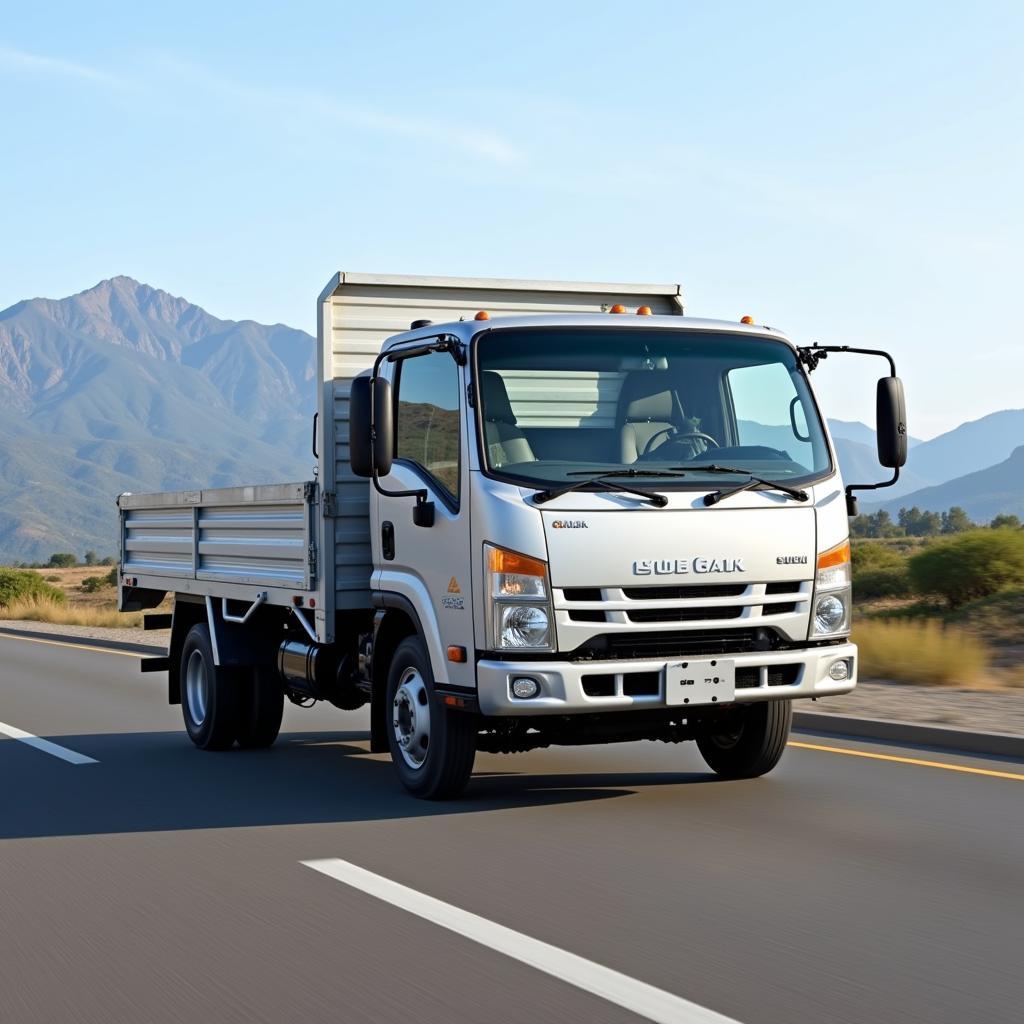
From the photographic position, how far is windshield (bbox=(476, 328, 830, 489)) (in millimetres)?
8156

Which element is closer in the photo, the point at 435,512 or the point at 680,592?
the point at 680,592

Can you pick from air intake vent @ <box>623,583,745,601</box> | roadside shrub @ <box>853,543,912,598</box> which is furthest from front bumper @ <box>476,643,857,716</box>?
roadside shrub @ <box>853,543,912,598</box>

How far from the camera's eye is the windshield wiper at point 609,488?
25.5ft

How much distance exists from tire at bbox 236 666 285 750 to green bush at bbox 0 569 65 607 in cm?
3829

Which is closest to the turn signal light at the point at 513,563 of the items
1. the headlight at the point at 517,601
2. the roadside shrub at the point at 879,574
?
the headlight at the point at 517,601

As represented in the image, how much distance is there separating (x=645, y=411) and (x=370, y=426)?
1.45 metres

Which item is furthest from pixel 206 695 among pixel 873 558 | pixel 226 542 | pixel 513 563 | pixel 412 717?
pixel 873 558

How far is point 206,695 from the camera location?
11359 millimetres

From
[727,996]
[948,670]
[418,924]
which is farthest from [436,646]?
[948,670]

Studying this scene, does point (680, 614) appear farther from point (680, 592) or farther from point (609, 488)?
point (609, 488)

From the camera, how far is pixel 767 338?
8.88 m

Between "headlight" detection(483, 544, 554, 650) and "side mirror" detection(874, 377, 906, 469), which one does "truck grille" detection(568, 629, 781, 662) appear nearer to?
"headlight" detection(483, 544, 554, 650)

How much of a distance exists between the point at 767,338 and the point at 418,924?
4.21m

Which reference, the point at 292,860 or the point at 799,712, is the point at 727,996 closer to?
the point at 292,860
